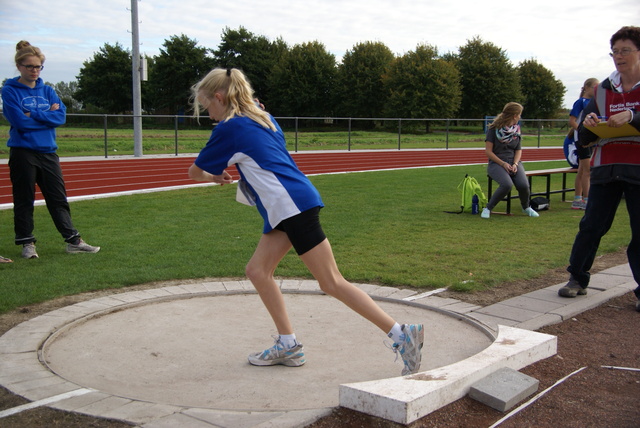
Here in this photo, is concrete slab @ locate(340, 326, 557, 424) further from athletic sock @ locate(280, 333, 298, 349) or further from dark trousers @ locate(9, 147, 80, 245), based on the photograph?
dark trousers @ locate(9, 147, 80, 245)

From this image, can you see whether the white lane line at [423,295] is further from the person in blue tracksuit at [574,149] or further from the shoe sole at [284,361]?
the person in blue tracksuit at [574,149]

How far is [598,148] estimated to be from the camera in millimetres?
5207

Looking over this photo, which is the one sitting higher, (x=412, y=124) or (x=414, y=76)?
(x=414, y=76)

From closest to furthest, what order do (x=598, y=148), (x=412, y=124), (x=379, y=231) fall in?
(x=598, y=148)
(x=379, y=231)
(x=412, y=124)

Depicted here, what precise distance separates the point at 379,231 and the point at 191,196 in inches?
204

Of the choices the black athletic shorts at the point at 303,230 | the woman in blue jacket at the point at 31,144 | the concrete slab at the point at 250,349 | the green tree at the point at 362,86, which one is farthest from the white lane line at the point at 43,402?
the green tree at the point at 362,86

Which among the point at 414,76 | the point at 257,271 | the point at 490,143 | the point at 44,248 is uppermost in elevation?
the point at 414,76

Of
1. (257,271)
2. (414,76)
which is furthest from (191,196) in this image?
(414,76)

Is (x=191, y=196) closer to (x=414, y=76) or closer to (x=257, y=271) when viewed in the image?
(x=257, y=271)

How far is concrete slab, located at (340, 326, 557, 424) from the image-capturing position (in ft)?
9.50

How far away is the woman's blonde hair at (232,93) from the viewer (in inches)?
138

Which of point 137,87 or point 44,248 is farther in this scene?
point 137,87

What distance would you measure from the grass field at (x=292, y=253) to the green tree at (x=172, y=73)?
60362 mm

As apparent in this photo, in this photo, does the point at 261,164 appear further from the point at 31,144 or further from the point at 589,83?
the point at 589,83
